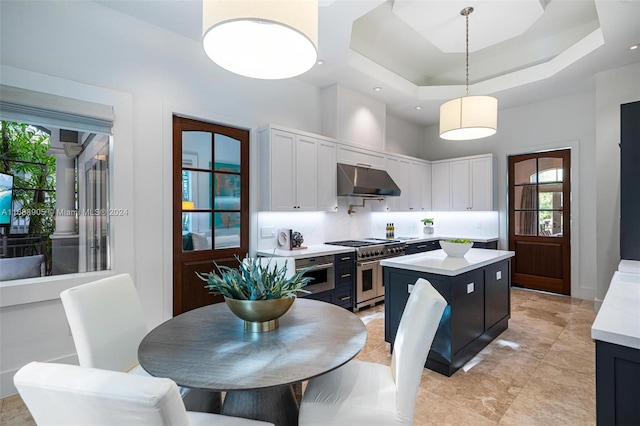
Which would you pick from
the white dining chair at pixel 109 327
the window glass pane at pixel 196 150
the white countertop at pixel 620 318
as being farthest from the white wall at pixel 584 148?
the white dining chair at pixel 109 327

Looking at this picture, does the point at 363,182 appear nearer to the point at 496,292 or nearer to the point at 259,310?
the point at 496,292

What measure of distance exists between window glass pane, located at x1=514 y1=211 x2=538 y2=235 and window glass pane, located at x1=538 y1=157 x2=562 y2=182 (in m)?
0.60

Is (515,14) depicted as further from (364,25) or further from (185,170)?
(185,170)

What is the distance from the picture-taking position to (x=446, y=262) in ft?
9.37

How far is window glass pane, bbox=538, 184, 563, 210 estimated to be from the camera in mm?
5078

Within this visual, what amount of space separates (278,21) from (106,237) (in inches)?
100

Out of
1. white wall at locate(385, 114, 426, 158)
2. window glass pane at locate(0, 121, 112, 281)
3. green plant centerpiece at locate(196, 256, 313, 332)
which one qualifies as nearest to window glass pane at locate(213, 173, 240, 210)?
window glass pane at locate(0, 121, 112, 281)

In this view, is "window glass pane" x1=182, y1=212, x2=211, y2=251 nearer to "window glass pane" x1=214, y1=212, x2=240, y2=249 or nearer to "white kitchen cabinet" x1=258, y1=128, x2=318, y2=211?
"window glass pane" x1=214, y1=212, x2=240, y2=249

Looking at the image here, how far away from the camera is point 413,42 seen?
457cm

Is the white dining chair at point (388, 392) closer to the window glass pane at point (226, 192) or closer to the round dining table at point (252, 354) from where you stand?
the round dining table at point (252, 354)

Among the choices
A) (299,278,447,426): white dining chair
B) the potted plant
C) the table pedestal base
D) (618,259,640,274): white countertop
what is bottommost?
the table pedestal base

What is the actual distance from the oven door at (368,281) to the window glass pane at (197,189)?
2.06 metres

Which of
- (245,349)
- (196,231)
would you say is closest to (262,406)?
(245,349)

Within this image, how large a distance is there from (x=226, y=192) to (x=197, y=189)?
A: 34cm
